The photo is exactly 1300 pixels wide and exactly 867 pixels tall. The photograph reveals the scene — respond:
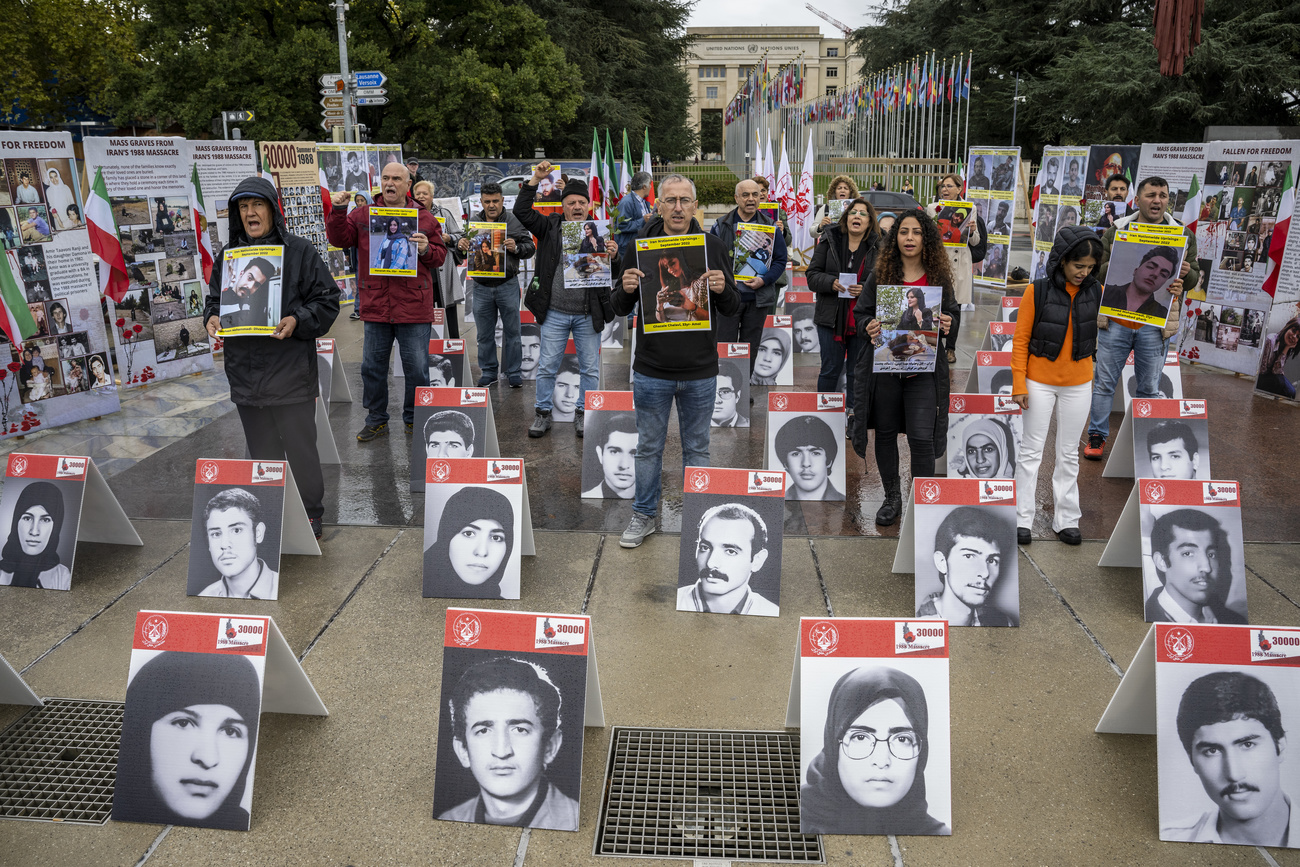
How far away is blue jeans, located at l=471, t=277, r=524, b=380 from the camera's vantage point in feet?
28.1

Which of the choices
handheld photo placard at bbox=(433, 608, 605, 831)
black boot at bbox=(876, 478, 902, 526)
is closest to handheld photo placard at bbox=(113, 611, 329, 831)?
handheld photo placard at bbox=(433, 608, 605, 831)

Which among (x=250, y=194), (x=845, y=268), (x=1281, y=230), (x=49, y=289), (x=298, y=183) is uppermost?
(x=298, y=183)

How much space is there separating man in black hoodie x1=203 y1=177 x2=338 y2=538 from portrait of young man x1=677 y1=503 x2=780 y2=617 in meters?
2.46

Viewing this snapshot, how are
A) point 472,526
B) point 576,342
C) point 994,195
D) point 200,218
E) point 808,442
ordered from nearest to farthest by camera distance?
point 472,526 < point 808,442 < point 576,342 < point 200,218 < point 994,195

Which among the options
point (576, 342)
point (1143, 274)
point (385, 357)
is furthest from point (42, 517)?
point (1143, 274)

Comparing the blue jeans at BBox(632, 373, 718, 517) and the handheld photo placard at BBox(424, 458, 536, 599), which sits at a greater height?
the blue jeans at BBox(632, 373, 718, 517)

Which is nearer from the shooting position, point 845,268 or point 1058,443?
point 1058,443

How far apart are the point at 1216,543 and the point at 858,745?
2.54 m

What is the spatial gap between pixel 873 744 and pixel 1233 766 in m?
1.21

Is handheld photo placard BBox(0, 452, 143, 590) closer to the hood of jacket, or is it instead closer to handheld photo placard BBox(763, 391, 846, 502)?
the hood of jacket

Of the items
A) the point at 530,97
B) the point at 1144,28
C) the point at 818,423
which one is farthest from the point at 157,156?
the point at 1144,28

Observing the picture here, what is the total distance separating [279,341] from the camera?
17.3 feet

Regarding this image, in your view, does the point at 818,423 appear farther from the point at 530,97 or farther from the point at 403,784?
the point at 530,97

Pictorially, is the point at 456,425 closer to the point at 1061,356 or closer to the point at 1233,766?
the point at 1061,356
